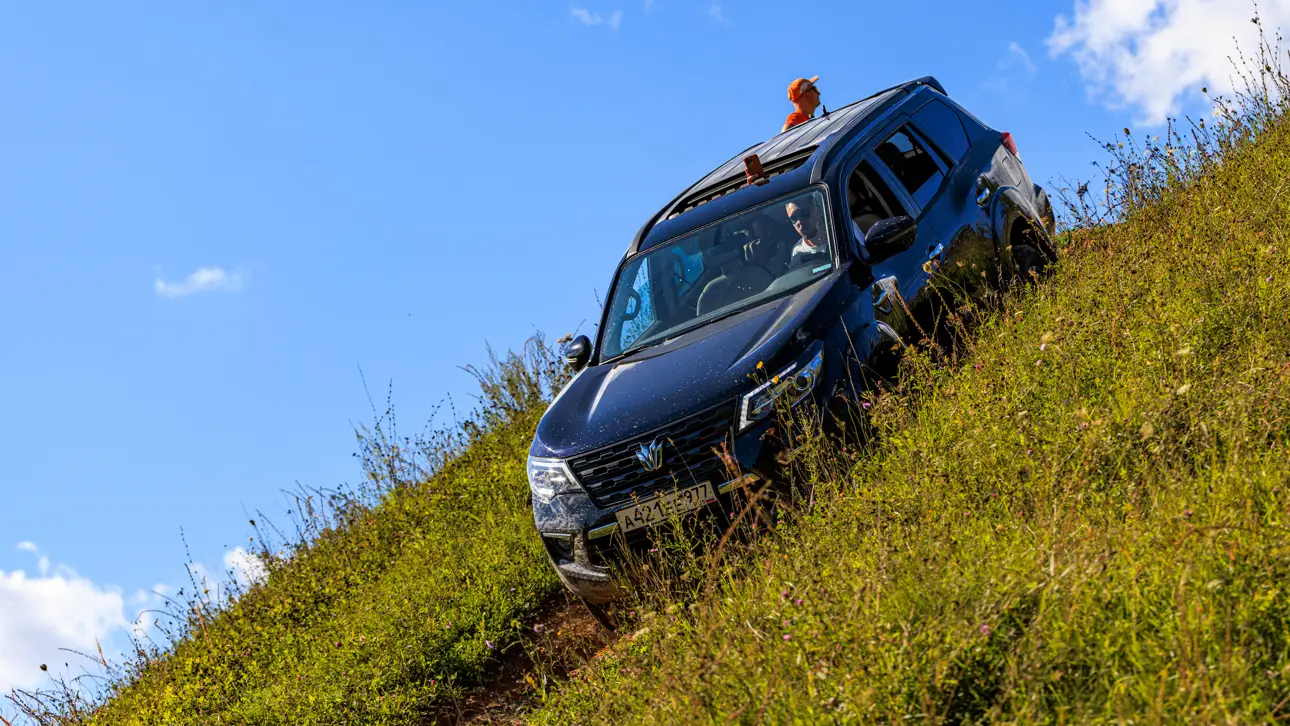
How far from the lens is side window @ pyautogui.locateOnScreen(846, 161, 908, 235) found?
22.9 ft

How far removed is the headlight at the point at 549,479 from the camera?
5984 mm

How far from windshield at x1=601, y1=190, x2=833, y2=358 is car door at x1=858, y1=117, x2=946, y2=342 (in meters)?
0.40

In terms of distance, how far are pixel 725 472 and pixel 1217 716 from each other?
2829 mm

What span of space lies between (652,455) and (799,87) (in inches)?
306

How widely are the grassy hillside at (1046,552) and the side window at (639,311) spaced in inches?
67.9

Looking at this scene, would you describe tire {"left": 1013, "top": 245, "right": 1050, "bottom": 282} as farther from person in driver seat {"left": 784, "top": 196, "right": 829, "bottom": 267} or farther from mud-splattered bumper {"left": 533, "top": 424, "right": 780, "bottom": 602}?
mud-splattered bumper {"left": 533, "top": 424, "right": 780, "bottom": 602}

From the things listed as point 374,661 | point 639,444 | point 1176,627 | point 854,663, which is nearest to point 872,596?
point 854,663

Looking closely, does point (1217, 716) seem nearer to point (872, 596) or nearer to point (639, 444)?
point (872, 596)

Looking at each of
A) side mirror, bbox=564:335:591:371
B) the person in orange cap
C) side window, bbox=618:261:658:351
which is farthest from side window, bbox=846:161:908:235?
the person in orange cap

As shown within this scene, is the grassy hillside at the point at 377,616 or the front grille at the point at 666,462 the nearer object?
the front grille at the point at 666,462

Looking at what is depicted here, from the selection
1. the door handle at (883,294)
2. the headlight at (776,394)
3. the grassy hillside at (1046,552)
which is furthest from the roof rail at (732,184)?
the headlight at (776,394)

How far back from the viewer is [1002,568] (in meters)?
3.64

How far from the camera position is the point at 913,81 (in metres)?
8.87

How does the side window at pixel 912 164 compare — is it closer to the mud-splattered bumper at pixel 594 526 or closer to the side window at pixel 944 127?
the side window at pixel 944 127
